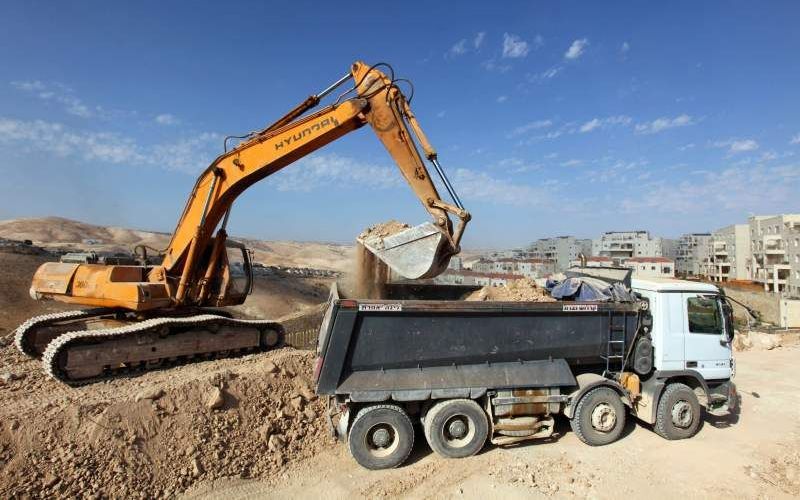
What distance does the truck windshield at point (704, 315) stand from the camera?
6.59 meters

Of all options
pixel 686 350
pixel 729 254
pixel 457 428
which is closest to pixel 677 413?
pixel 686 350

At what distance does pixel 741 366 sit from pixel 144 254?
14443mm

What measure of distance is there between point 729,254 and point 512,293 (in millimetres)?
70190

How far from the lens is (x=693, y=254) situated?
72.3 metres

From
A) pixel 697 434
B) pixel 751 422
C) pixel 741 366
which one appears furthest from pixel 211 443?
pixel 741 366

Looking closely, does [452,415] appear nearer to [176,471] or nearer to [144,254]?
[176,471]

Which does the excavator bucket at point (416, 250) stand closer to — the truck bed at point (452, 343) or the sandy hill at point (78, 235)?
the truck bed at point (452, 343)

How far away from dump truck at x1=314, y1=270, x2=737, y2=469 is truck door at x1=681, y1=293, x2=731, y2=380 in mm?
15

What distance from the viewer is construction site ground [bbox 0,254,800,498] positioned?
15.9 feet

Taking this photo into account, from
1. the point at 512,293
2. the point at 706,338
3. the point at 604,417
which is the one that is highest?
the point at 512,293

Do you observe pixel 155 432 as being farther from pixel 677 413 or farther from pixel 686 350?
pixel 686 350

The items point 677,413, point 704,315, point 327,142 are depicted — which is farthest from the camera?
point 327,142

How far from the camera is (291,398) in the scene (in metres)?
6.55

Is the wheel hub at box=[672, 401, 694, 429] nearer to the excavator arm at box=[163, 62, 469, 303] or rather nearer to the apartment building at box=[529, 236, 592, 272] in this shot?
the excavator arm at box=[163, 62, 469, 303]
